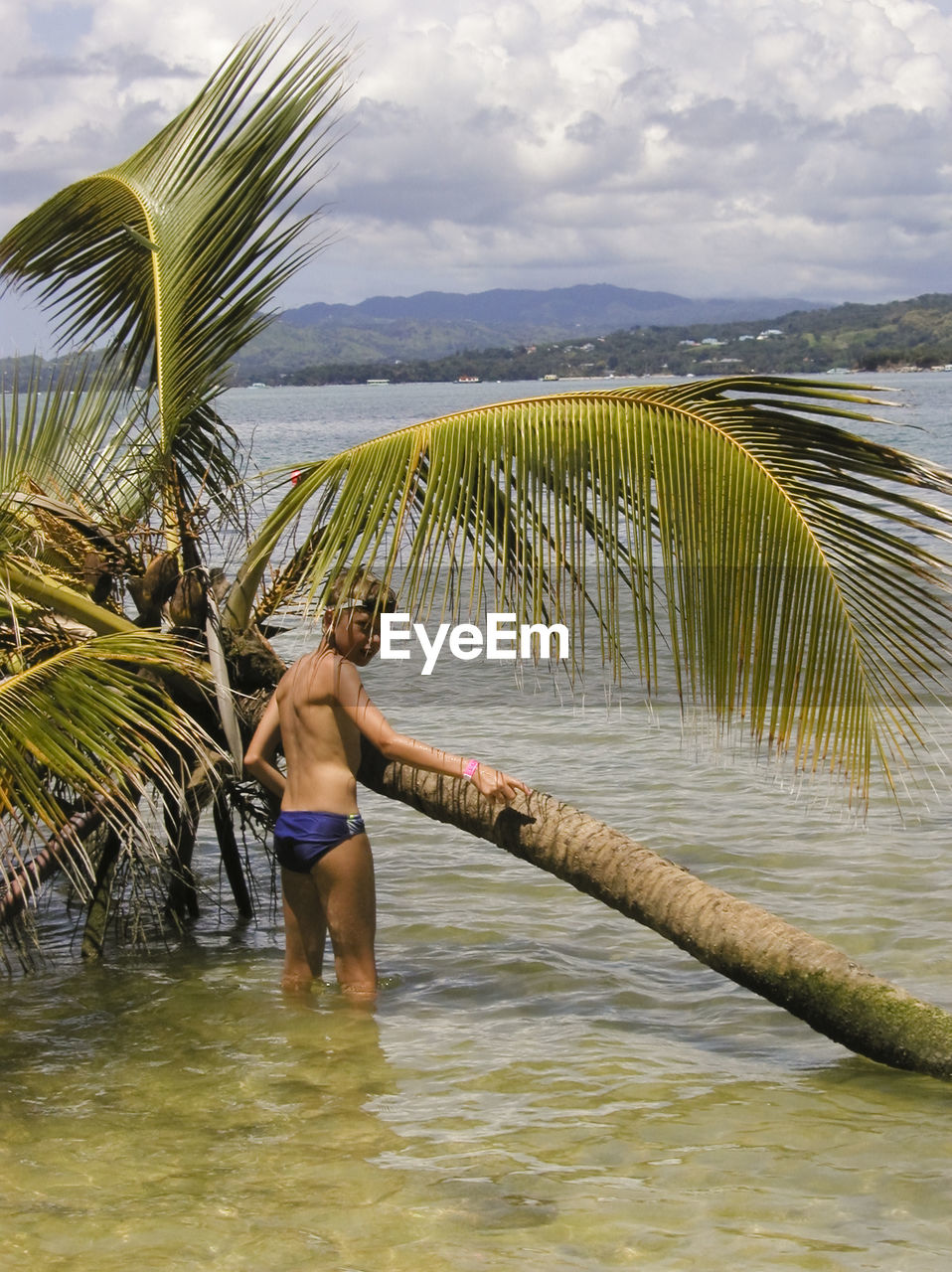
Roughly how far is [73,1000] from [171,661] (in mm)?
1808

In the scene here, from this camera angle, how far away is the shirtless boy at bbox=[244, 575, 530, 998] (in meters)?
5.60

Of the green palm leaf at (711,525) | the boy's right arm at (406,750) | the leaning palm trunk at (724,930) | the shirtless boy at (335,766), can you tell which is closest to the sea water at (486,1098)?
the leaning palm trunk at (724,930)

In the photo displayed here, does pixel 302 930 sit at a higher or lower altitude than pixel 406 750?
lower

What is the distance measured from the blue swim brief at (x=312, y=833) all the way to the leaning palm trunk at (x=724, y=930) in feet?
1.15

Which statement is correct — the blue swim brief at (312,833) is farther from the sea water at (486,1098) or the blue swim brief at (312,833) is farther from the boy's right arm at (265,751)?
the sea water at (486,1098)

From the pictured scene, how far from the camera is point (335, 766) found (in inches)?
230

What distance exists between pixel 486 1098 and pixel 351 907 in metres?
1.00

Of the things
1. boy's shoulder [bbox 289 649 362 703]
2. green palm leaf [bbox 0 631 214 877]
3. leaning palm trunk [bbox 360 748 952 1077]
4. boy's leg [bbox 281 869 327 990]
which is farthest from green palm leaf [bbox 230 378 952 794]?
boy's leg [bbox 281 869 327 990]

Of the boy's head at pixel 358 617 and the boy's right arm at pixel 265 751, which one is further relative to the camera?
the boy's right arm at pixel 265 751

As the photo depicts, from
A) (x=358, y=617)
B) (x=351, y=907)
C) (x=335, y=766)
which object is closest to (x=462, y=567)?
(x=358, y=617)

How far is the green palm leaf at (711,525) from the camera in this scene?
4.73 meters

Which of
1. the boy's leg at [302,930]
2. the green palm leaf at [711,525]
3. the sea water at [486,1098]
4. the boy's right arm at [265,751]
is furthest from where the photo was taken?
the boy's leg at [302,930]

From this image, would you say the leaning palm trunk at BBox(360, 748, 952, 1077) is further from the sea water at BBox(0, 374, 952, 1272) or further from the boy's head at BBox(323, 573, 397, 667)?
the boy's head at BBox(323, 573, 397, 667)

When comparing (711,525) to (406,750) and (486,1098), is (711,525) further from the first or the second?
(486,1098)
